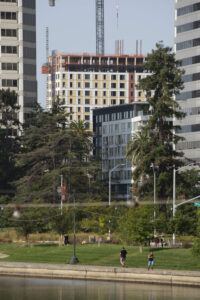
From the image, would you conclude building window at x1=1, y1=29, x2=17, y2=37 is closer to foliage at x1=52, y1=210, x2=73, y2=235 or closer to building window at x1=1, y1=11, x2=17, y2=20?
building window at x1=1, y1=11, x2=17, y2=20

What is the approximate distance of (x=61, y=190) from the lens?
118 metres

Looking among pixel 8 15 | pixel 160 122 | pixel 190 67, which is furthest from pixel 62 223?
pixel 8 15

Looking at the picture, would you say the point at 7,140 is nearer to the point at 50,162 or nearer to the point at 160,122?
the point at 50,162

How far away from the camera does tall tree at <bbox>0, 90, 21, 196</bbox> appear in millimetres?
140500

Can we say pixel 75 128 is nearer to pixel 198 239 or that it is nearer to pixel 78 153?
pixel 78 153

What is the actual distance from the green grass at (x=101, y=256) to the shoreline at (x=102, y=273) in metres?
4.35

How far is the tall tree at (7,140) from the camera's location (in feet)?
461

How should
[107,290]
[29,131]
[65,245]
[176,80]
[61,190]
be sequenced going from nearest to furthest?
[107,290], [65,245], [176,80], [61,190], [29,131]

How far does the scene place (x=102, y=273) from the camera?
2731 inches

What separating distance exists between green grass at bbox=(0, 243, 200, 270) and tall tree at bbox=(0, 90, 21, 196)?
1911 inches

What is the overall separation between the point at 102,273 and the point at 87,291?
6.86 meters

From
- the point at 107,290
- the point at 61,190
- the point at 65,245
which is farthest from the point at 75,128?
the point at 107,290

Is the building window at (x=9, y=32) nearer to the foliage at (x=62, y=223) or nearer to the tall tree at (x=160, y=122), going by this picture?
the tall tree at (x=160, y=122)

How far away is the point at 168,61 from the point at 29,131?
4295 cm
